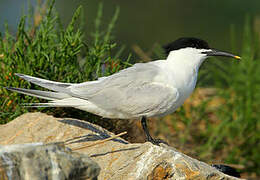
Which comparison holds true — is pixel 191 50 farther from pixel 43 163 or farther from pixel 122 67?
pixel 43 163

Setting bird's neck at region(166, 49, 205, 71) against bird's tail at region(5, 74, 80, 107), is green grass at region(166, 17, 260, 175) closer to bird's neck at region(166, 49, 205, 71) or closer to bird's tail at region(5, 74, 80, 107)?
bird's neck at region(166, 49, 205, 71)

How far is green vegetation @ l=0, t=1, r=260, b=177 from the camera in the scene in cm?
314

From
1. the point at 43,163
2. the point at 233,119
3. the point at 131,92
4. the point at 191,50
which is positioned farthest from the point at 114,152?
the point at 233,119

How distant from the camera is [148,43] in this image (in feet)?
29.1

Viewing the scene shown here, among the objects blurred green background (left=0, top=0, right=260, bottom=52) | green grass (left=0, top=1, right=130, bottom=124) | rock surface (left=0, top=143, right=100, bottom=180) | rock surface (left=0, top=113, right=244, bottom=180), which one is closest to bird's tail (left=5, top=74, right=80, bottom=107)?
rock surface (left=0, top=113, right=244, bottom=180)

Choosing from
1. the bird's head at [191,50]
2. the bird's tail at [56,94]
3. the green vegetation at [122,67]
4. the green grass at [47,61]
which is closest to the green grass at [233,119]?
the green vegetation at [122,67]

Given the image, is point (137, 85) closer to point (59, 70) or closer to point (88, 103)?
point (88, 103)

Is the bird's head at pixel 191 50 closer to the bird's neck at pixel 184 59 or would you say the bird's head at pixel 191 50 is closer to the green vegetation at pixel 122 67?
the bird's neck at pixel 184 59

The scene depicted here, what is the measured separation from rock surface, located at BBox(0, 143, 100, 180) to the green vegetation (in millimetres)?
1265

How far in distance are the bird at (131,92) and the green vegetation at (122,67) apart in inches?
13.5

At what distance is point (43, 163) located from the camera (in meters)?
1.79

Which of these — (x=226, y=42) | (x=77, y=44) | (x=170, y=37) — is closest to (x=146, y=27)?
(x=170, y=37)

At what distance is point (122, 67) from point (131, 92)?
2.29 ft

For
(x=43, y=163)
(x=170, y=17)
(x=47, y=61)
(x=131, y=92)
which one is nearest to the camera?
(x=43, y=163)
